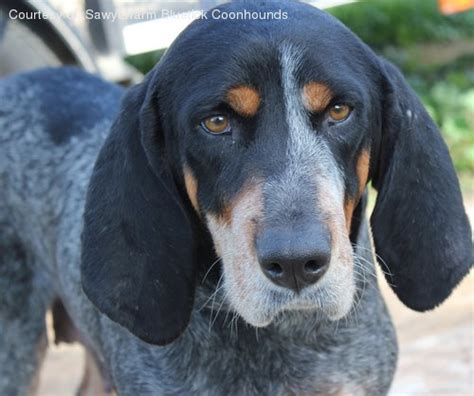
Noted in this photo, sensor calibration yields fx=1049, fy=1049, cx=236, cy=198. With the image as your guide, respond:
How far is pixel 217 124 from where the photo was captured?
3.34 metres

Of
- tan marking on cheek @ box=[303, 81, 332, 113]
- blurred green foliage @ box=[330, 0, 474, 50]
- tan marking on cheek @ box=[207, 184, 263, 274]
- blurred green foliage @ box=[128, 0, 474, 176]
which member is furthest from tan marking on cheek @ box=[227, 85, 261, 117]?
blurred green foliage @ box=[330, 0, 474, 50]

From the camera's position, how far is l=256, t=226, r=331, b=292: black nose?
2.94m

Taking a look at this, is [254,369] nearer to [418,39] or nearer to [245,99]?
[245,99]

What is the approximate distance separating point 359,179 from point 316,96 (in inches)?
14.8

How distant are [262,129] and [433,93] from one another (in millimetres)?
6933

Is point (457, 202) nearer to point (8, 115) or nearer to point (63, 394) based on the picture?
point (8, 115)

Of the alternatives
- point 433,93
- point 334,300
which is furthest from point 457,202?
point 433,93

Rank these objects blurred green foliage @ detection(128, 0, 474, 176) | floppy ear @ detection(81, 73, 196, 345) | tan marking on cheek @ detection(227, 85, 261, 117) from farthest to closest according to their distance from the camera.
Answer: blurred green foliage @ detection(128, 0, 474, 176) → floppy ear @ detection(81, 73, 196, 345) → tan marking on cheek @ detection(227, 85, 261, 117)

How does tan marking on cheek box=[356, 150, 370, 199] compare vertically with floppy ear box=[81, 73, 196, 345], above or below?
above

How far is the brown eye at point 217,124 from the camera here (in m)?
3.33

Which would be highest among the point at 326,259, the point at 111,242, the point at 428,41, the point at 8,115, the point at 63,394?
the point at 326,259

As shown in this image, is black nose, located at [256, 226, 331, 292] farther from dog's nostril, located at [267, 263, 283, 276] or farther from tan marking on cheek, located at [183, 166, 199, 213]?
tan marking on cheek, located at [183, 166, 199, 213]

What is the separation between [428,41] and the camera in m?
12.8

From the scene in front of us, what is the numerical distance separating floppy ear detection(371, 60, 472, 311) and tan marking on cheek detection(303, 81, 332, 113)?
38 cm
